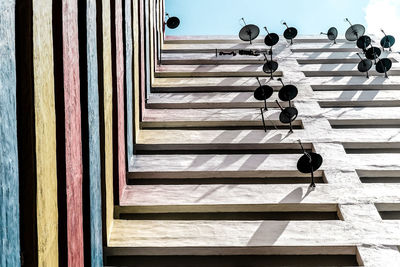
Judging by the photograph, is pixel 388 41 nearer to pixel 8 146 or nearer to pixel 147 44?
pixel 147 44

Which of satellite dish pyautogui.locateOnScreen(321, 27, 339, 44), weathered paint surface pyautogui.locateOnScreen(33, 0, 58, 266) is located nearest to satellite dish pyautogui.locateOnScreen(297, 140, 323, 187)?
weathered paint surface pyautogui.locateOnScreen(33, 0, 58, 266)

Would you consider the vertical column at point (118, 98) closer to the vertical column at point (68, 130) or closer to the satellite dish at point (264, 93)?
the vertical column at point (68, 130)

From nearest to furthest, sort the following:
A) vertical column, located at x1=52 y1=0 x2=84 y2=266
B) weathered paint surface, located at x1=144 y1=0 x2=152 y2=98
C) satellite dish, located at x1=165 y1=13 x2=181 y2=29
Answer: vertical column, located at x1=52 y1=0 x2=84 y2=266, weathered paint surface, located at x1=144 y1=0 x2=152 y2=98, satellite dish, located at x1=165 y1=13 x2=181 y2=29

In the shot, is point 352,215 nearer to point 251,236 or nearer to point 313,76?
point 251,236

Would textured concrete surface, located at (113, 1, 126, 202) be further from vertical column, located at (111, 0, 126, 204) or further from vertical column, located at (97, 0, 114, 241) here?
vertical column, located at (97, 0, 114, 241)

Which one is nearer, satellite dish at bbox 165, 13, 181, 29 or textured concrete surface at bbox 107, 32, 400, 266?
textured concrete surface at bbox 107, 32, 400, 266

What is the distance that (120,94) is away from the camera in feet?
30.9

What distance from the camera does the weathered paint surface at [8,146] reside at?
4.25 metres

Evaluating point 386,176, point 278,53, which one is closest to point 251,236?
point 386,176

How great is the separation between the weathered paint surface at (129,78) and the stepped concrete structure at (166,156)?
4 centimetres

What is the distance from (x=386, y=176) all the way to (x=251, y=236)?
3.13m

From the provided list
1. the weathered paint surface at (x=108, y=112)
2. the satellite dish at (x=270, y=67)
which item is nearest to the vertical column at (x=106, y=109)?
the weathered paint surface at (x=108, y=112)

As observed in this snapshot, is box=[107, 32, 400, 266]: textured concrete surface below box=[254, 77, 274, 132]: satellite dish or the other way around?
below

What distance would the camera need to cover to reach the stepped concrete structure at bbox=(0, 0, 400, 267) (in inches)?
193
